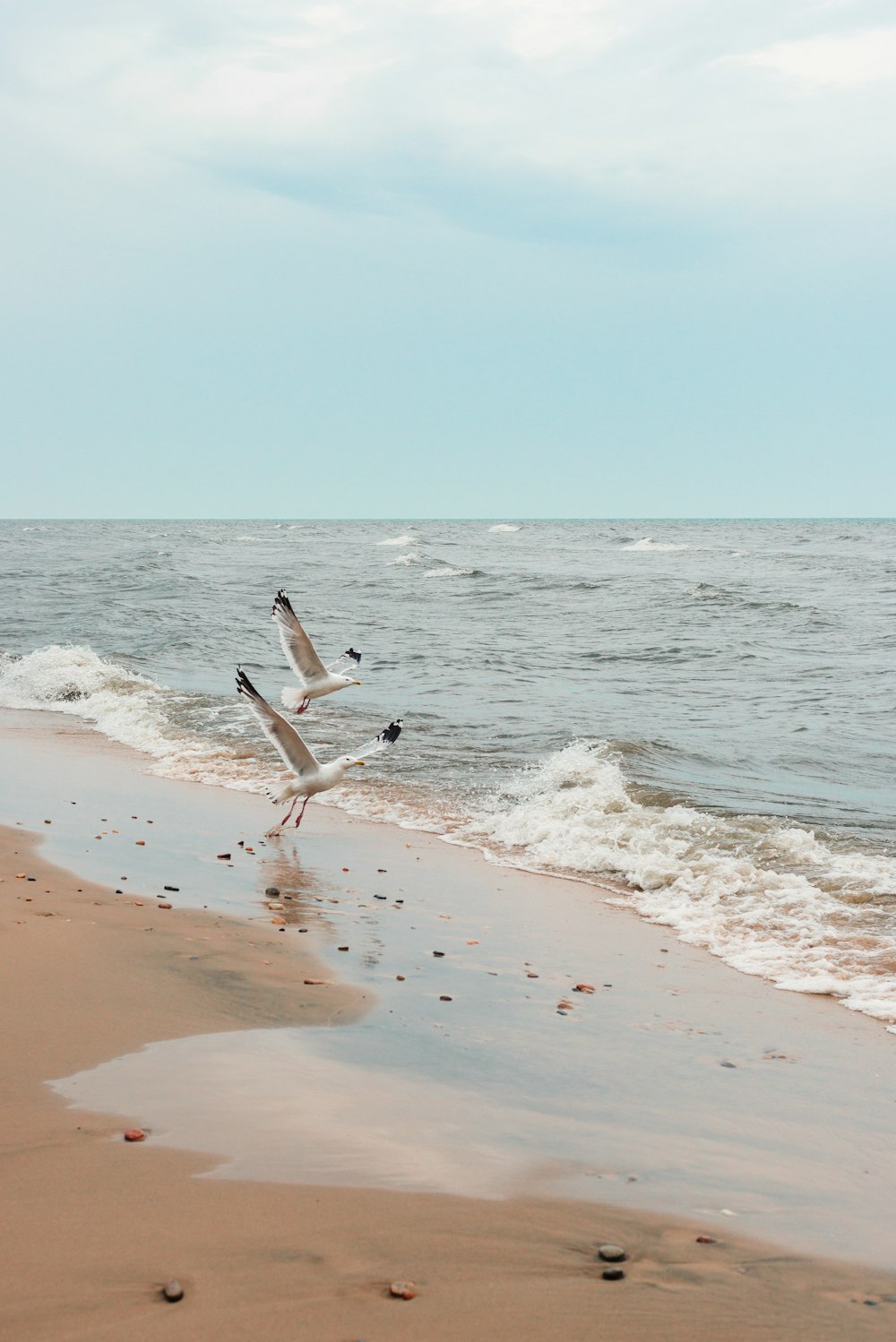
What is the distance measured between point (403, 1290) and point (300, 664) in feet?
30.0

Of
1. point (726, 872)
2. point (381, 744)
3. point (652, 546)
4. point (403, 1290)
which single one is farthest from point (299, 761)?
point (652, 546)

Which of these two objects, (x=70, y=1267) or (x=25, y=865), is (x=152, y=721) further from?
(x=70, y=1267)

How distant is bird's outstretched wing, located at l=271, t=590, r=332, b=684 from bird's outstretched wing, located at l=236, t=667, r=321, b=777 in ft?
6.03

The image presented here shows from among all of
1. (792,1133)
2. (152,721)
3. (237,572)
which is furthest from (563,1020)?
(237,572)

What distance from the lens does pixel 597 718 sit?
47.3 feet

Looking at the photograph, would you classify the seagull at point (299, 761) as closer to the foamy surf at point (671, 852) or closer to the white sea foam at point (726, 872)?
the foamy surf at point (671, 852)

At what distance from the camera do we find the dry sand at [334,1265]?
2.57 metres

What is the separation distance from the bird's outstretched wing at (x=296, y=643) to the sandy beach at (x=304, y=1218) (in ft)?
20.7

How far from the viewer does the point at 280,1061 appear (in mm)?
4145

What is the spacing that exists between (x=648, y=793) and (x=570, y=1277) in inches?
288

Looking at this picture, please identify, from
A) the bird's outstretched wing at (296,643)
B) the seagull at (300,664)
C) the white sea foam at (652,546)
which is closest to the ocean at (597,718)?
the seagull at (300,664)

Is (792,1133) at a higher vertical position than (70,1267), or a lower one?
lower

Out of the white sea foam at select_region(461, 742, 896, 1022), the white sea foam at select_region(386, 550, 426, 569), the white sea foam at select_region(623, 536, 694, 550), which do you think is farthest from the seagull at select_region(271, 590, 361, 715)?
the white sea foam at select_region(623, 536, 694, 550)

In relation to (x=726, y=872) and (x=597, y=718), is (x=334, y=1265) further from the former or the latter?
(x=597, y=718)
